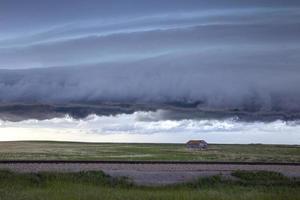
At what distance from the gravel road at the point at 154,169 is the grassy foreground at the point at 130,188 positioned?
1.59 metres

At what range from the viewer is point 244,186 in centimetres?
2812

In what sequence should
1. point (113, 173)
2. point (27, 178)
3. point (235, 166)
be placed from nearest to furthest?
point (27, 178)
point (113, 173)
point (235, 166)

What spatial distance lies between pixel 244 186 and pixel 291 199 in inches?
240

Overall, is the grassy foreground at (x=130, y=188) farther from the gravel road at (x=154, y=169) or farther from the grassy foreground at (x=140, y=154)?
the grassy foreground at (x=140, y=154)

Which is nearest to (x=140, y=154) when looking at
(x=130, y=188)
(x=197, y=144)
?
(x=197, y=144)

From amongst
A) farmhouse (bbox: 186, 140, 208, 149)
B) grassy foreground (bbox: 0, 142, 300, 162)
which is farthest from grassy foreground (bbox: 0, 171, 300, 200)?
farmhouse (bbox: 186, 140, 208, 149)

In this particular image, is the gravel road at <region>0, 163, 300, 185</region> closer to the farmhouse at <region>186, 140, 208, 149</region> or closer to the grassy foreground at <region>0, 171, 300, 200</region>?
the grassy foreground at <region>0, 171, 300, 200</region>

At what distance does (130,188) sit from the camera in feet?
86.0

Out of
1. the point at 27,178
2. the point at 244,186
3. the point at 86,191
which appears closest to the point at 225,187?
the point at 244,186

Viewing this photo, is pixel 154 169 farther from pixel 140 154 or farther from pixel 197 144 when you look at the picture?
pixel 197 144

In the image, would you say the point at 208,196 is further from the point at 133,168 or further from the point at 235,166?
the point at 235,166

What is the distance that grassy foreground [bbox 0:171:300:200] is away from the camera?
857 inches

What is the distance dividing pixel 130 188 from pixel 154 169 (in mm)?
8260

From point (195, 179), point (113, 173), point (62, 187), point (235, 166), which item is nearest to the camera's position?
point (62, 187)
